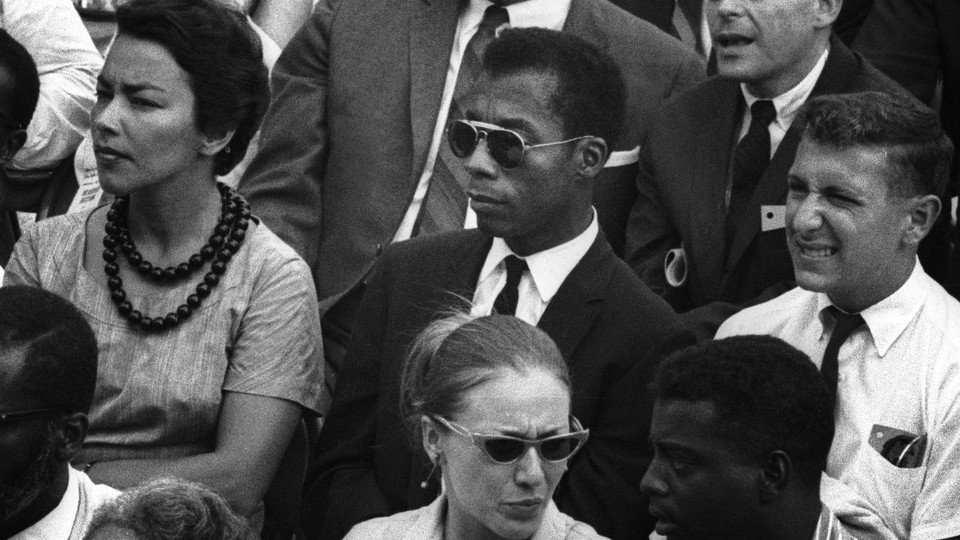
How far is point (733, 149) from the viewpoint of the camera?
538 cm

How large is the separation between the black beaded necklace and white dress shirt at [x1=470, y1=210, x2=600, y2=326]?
2.06 feet

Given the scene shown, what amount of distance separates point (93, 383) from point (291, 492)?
33.9 inches

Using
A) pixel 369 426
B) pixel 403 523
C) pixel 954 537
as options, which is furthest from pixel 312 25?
pixel 954 537

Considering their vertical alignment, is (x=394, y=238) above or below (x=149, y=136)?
below

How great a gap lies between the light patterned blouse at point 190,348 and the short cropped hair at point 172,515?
112 centimetres

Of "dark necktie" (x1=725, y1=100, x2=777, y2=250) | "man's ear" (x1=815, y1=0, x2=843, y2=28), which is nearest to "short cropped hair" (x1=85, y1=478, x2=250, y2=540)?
"dark necktie" (x1=725, y1=100, x2=777, y2=250)

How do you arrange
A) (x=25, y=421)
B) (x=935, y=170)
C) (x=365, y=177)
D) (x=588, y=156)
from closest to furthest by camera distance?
(x=25, y=421)
(x=935, y=170)
(x=588, y=156)
(x=365, y=177)

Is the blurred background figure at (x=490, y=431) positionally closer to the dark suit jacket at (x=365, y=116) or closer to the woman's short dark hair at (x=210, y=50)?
the woman's short dark hair at (x=210, y=50)

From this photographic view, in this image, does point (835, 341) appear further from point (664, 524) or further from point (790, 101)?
point (790, 101)

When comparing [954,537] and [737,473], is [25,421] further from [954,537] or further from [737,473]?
[954,537]

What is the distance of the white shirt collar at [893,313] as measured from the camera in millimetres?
4438

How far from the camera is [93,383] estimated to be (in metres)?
4.26

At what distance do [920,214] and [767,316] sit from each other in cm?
44

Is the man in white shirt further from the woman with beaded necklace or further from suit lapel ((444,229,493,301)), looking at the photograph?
the woman with beaded necklace
